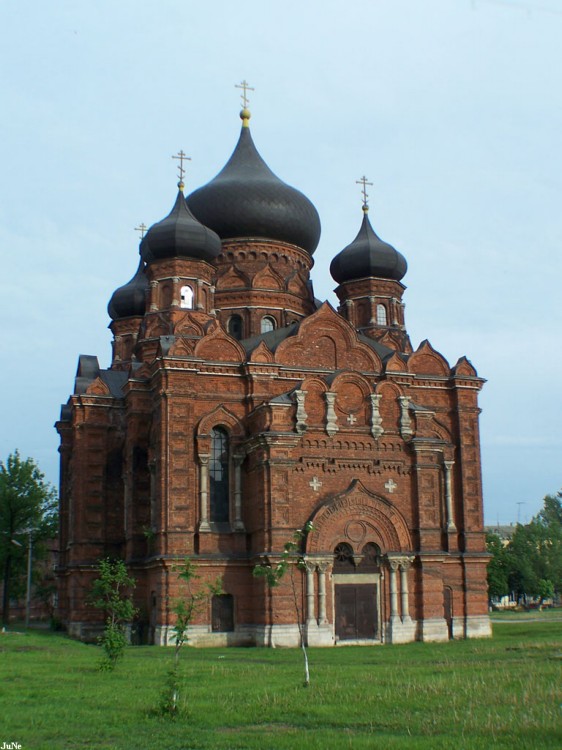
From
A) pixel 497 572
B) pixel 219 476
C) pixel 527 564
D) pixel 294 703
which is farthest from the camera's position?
pixel 527 564

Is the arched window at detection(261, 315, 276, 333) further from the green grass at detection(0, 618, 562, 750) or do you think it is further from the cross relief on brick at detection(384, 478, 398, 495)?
the green grass at detection(0, 618, 562, 750)

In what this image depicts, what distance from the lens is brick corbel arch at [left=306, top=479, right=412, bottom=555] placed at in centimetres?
3020

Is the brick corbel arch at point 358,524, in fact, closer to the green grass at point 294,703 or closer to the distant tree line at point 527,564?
the green grass at point 294,703

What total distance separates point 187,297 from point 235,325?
12.6 ft

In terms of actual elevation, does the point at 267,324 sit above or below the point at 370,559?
above

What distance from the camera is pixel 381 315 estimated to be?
4097cm

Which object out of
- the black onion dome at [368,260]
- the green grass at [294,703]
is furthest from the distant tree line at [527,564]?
the green grass at [294,703]

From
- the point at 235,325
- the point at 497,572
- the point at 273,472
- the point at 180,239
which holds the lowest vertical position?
the point at 497,572

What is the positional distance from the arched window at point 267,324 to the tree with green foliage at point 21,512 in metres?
15.7

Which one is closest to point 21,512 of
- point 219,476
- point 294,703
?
point 219,476

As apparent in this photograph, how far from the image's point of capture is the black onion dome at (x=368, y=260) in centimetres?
4072

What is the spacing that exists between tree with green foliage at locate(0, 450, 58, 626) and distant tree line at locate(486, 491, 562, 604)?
107ft

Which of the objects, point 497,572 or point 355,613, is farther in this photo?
point 497,572

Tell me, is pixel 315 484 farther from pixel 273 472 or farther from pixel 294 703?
pixel 294 703
